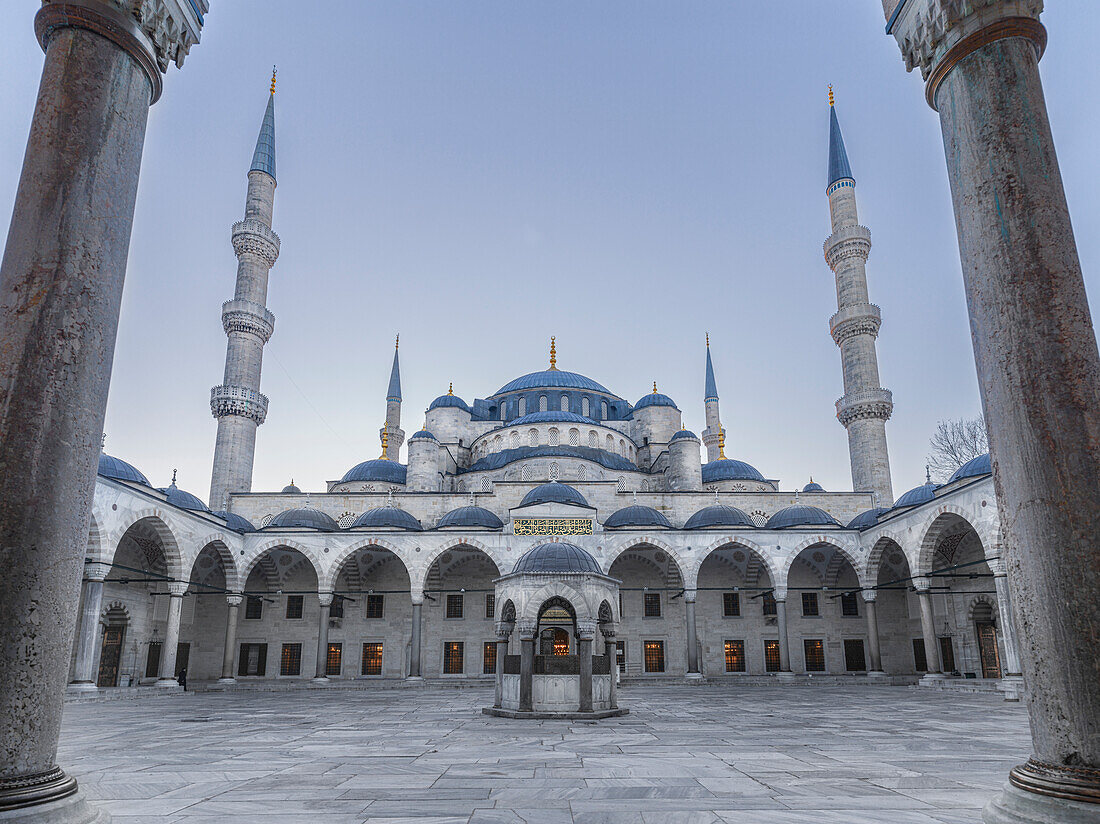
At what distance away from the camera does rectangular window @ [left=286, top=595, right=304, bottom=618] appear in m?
27.6

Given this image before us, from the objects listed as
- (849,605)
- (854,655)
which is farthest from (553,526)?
(854,655)

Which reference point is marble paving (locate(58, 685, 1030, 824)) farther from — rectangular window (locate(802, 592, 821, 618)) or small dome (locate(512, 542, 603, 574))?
rectangular window (locate(802, 592, 821, 618))

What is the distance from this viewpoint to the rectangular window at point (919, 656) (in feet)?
87.0

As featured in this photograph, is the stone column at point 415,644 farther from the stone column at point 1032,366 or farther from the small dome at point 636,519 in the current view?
the stone column at point 1032,366

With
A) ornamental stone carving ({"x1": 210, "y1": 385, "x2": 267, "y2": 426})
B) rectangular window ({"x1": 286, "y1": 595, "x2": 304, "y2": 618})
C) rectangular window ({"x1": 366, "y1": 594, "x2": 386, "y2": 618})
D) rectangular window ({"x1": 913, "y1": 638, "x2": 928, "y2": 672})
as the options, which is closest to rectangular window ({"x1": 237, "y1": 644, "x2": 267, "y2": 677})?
rectangular window ({"x1": 286, "y1": 595, "x2": 304, "y2": 618})

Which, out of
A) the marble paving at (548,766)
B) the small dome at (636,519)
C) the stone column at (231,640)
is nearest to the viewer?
the marble paving at (548,766)

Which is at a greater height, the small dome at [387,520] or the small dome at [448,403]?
the small dome at [448,403]

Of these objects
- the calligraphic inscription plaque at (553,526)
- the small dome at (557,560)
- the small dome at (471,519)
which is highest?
the small dome at (471,519)

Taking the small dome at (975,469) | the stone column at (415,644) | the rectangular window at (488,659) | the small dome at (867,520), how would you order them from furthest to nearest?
the rectangular window at (488,659) < the small dome at (867,520) < the stone column at (415,644) < the small dome at (975,469)

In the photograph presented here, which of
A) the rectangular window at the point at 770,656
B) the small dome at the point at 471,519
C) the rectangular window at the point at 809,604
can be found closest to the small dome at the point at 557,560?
the small dome at the point at 471,519

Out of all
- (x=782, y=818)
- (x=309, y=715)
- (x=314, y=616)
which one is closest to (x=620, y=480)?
(x=314, y=616)

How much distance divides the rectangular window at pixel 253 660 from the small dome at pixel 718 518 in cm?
1582

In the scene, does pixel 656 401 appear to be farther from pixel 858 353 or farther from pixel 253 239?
pixel 253 239

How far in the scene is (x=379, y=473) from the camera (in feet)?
111
